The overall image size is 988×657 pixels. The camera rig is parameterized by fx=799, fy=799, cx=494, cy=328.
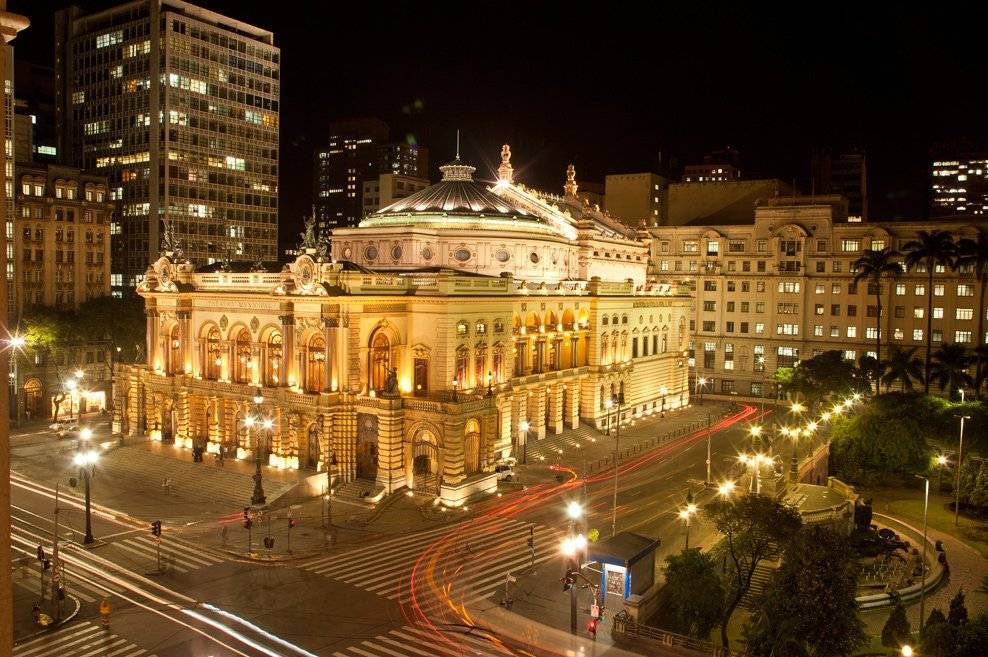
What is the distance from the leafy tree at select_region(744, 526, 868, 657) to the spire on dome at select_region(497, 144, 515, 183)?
6580 cm

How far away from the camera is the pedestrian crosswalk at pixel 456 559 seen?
134ft

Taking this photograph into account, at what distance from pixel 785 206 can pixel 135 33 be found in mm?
93687

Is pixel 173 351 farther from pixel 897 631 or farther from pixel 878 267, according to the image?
pixel 878 267

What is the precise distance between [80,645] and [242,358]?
3450cm

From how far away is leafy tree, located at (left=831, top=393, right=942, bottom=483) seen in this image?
2512 inches

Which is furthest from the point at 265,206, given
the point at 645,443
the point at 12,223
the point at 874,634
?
the point at 874,634

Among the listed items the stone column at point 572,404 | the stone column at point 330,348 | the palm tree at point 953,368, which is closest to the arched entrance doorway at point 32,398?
the stone column at point 330,348

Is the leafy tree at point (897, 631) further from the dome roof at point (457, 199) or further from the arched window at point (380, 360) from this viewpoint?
the dome roof at point (457, 199)

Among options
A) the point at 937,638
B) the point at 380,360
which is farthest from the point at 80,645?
the point at 937,638

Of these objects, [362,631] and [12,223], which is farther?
[12,223]

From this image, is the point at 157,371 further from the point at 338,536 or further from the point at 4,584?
the point at 4,584

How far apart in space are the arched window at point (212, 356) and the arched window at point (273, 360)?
22.7 ft

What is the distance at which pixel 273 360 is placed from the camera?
208 ft

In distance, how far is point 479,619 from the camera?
37.1 meters
